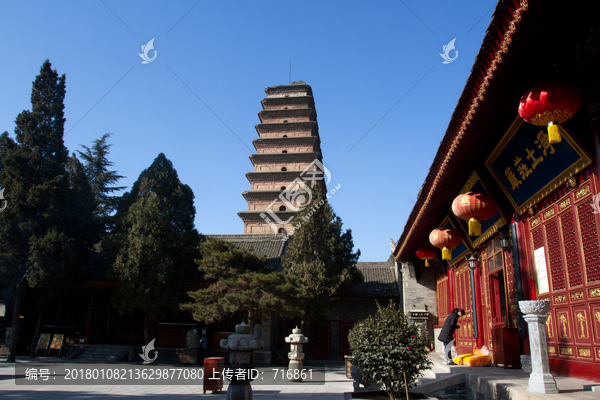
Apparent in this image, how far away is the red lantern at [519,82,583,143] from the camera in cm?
373

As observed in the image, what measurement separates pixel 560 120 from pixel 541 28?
0.91 metres

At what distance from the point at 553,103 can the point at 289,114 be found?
26298 millimetres

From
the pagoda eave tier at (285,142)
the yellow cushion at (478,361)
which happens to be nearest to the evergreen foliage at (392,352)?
the yellow cushion at (478,361)

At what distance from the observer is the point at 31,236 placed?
14047mm

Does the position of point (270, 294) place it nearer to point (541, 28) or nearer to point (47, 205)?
point (47, 205)

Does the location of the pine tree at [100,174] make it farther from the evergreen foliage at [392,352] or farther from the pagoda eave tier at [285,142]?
the evergreen foliage at [392,352]

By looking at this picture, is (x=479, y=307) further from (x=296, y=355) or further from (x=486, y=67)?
(x=486, y=67)

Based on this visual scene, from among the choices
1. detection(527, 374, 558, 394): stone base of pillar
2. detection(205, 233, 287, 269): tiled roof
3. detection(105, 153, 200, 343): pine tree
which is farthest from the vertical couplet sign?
detection(205, 233, 287, 269): tiled roof

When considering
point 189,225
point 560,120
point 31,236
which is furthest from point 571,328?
point 31,236

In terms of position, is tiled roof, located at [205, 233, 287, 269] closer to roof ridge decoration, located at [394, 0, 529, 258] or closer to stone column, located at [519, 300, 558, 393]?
roof ridge decoration, located at [394, 0, 529, 258]

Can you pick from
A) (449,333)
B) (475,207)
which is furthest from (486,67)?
(449,333)

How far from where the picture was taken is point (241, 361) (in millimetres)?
5141

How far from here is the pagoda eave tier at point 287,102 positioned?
96.2ft

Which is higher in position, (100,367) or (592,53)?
(592,53)
